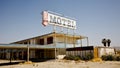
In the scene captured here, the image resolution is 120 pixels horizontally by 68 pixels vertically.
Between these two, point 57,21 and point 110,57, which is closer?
point 110,57

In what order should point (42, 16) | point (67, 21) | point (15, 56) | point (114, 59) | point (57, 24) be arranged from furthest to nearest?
point (15, 56) < point (67, 21) < point (57, 24) < point (42, 16) < point (114, 59)

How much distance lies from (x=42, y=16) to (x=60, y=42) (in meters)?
8.41

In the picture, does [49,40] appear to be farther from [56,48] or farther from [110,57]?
[110,57]

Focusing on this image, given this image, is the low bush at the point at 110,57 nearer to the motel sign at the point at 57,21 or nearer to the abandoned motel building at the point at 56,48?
the abandoned motel building at the point at 56,48

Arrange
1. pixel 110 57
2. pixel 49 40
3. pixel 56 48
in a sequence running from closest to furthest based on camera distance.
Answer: pixel 110 57 → pixel 56 48 → pixel 49 40

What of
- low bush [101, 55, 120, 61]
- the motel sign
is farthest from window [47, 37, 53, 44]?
low bush [101, 55, 120, 61]

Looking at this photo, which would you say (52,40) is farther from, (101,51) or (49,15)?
(101,51)

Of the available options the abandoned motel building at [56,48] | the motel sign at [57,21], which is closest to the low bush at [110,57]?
the abandoned motel building at [56,48]

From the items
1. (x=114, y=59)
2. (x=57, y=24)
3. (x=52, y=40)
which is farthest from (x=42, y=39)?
(x=114, y=59)

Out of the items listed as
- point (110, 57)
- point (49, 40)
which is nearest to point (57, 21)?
point (49, 40)

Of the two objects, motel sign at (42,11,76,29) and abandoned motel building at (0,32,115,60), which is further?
motel sign at (42,11,76,29)

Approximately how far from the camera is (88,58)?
2995 centimetres

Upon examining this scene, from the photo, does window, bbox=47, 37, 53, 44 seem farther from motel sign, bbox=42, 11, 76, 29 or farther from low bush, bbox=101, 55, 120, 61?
low bush, bbox=101, 55, 120, 61

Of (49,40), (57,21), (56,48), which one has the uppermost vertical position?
(57,21)
